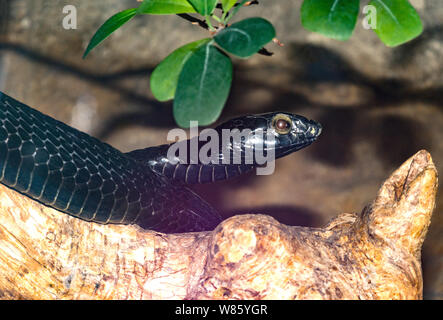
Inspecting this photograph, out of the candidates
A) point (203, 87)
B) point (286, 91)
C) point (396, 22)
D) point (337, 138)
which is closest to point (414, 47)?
point (337, 138)

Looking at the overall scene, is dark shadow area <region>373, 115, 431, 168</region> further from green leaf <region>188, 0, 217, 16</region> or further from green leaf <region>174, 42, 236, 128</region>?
green leaf <region>174, 42, 236, 128</region>

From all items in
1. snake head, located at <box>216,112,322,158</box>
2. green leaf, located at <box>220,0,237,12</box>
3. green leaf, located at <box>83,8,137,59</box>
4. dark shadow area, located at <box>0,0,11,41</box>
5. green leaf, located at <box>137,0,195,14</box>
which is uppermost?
green leaf, located at <box>220,0,237,12</box>

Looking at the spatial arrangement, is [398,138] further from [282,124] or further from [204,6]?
[204,6]

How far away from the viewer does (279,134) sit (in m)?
3.03

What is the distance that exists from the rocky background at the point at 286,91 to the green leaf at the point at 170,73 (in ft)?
9.72

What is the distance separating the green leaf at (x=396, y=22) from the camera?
50.2 inches

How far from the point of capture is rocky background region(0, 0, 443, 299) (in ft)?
13.7

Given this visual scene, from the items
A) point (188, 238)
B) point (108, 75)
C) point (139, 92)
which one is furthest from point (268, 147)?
point (108, 75)

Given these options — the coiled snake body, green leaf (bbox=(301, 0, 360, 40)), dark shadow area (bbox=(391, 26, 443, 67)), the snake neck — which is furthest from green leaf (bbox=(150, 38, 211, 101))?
dark shadow area (bbox=(391, 26, 443, 67))

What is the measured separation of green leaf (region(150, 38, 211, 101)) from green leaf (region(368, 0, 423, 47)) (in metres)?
0.63

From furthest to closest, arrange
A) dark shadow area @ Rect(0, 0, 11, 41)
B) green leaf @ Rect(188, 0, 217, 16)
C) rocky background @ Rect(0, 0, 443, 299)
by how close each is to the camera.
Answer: dark shadow area @ Rect(0, 0, 11, 41) → rocky background @ Rect(0, 0, 443, 299) → green leaf @ Rect(188, 0, 217, 16)

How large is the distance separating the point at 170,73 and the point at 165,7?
0.85ft

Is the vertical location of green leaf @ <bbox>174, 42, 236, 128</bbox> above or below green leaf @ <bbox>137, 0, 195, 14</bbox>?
below
